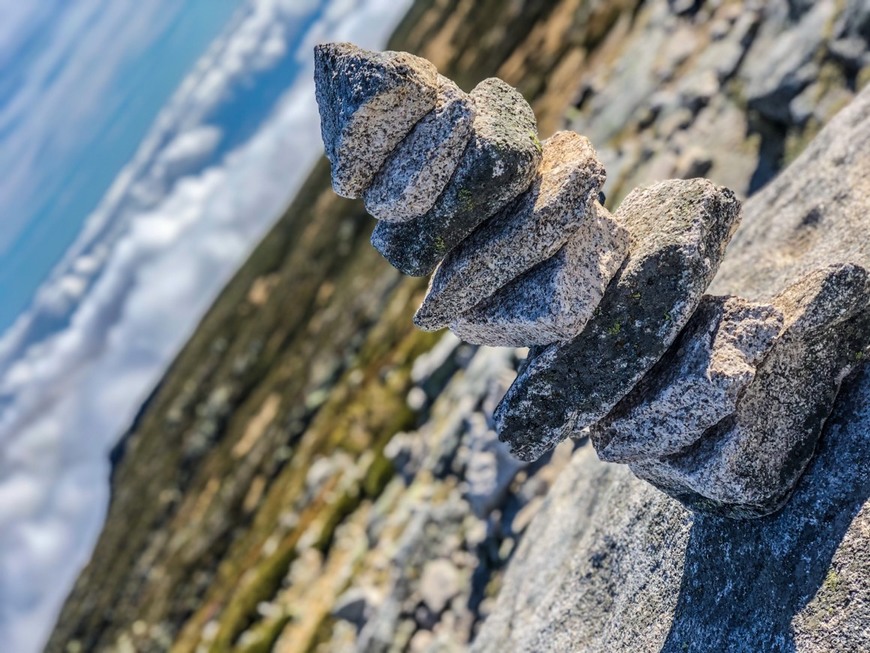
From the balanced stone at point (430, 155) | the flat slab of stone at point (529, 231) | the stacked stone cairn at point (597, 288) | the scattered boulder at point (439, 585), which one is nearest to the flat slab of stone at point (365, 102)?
the stacked stone cairn at point (597, 288)

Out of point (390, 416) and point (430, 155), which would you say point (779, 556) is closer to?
point (430, 155)

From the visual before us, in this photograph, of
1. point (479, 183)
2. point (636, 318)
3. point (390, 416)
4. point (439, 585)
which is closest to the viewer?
point (479, 183)

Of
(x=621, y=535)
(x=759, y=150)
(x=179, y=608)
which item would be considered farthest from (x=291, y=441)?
(x=621, y=535)

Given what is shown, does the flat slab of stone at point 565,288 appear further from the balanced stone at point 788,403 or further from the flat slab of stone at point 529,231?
the balanced stone at point 788,403

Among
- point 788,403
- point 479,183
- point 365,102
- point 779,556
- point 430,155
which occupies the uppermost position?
point 365,102

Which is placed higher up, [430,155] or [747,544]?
[430,155]

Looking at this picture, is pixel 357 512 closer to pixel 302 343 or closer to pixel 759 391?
pixel 759 391

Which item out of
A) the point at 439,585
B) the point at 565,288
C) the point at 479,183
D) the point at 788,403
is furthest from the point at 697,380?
the point at 439,585
